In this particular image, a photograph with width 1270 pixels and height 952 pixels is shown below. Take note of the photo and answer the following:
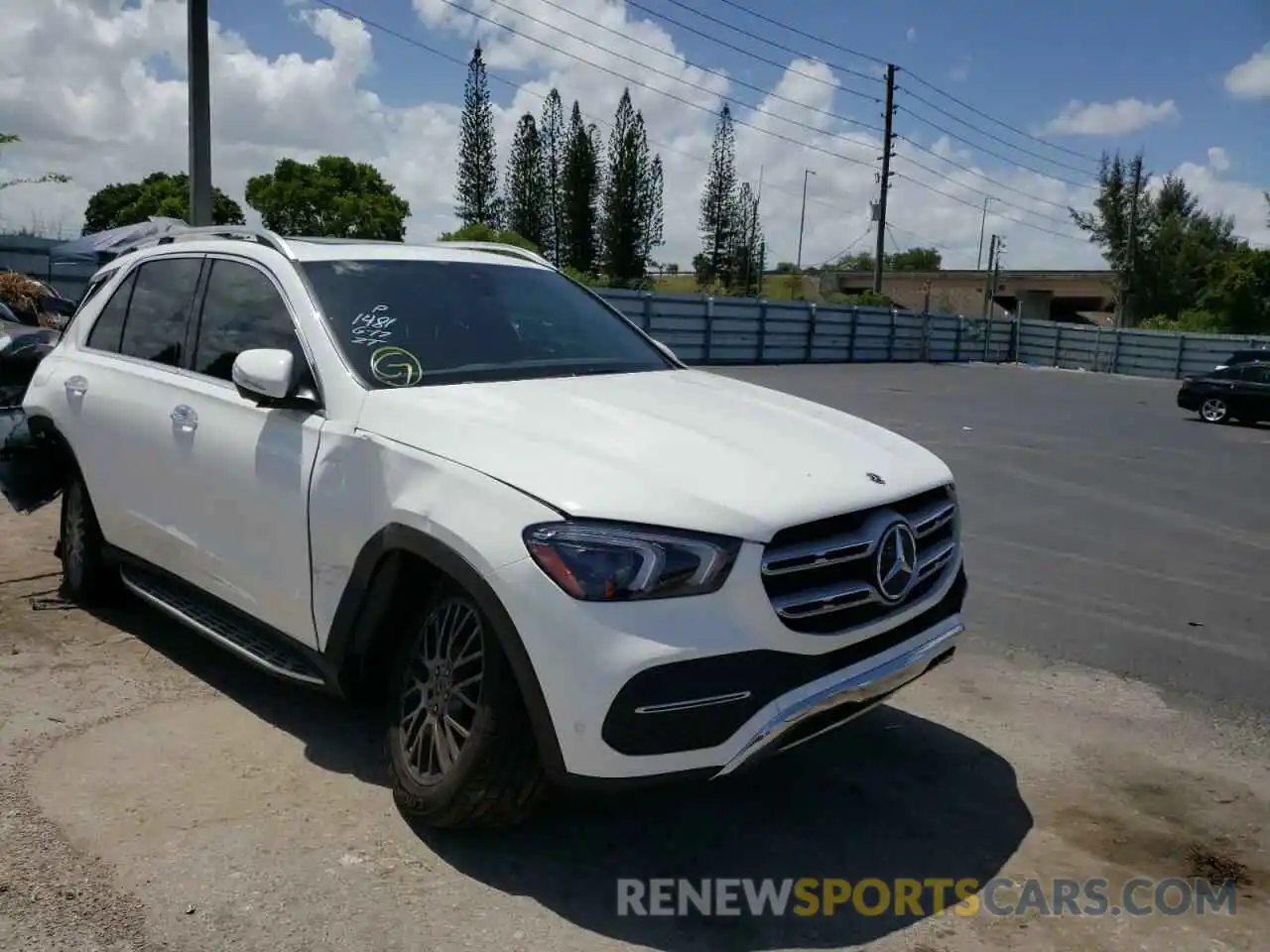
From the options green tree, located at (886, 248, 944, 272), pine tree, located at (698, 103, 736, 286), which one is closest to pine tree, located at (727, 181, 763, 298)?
pine tree, located at (698, 103, 736, 286)

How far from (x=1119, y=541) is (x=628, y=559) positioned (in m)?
6.72

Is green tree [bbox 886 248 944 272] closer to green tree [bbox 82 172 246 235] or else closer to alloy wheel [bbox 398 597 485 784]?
green tree [bbox 82 172 246 235]

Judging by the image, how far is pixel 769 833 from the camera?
11.4ft

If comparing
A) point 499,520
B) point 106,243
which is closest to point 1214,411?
Result: point 106,243

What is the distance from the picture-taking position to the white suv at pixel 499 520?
2.87m

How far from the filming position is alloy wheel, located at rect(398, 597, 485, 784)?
3184mm

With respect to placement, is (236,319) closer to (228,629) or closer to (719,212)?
(228,629)

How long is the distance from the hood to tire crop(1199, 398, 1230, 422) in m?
21.2

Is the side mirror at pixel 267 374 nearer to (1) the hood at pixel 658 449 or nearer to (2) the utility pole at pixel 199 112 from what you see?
(1) the hood at pixel 658 449

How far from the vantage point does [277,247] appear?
14.0 ft

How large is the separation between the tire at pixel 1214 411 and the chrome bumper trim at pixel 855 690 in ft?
70.4

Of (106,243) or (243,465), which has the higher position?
(106,243)

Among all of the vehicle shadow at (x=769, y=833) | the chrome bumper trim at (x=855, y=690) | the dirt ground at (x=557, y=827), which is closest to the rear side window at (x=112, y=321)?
the dirt ground at (x=557, y=827)

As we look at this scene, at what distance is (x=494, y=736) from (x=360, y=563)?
0.73 meters
